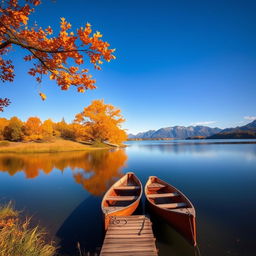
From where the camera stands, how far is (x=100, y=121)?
4647 centimetres

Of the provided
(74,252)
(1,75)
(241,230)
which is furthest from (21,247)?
(241,230)

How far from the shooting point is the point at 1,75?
5.86m

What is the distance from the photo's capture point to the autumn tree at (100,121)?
46219 mm

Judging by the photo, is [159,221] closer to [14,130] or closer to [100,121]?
[100,121]

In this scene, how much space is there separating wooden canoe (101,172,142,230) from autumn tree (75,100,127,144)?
1393 inches

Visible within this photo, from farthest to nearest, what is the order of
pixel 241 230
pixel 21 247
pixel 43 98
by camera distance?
pixel 241 230 < pixel 43 98 < pixel 21 247

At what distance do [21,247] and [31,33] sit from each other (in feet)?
22.0

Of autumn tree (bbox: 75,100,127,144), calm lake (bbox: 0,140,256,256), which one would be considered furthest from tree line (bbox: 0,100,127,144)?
calm lake (bbox: 0,140,256,256)

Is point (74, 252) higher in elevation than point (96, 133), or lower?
lower

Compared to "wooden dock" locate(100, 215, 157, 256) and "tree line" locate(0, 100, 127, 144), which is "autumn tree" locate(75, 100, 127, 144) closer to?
"tree line" locate(0, 100, 127, 144)

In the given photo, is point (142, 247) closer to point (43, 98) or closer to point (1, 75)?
point (43, 98)

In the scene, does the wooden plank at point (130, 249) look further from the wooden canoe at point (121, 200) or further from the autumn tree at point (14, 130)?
A: the autumn tree at point (14, 130)

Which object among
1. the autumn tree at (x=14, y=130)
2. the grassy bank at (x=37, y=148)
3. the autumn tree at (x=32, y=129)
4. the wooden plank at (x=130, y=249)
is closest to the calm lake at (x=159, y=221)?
the wooden plank at (x=130, y=249)

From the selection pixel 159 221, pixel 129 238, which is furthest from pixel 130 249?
pixel 159 221
